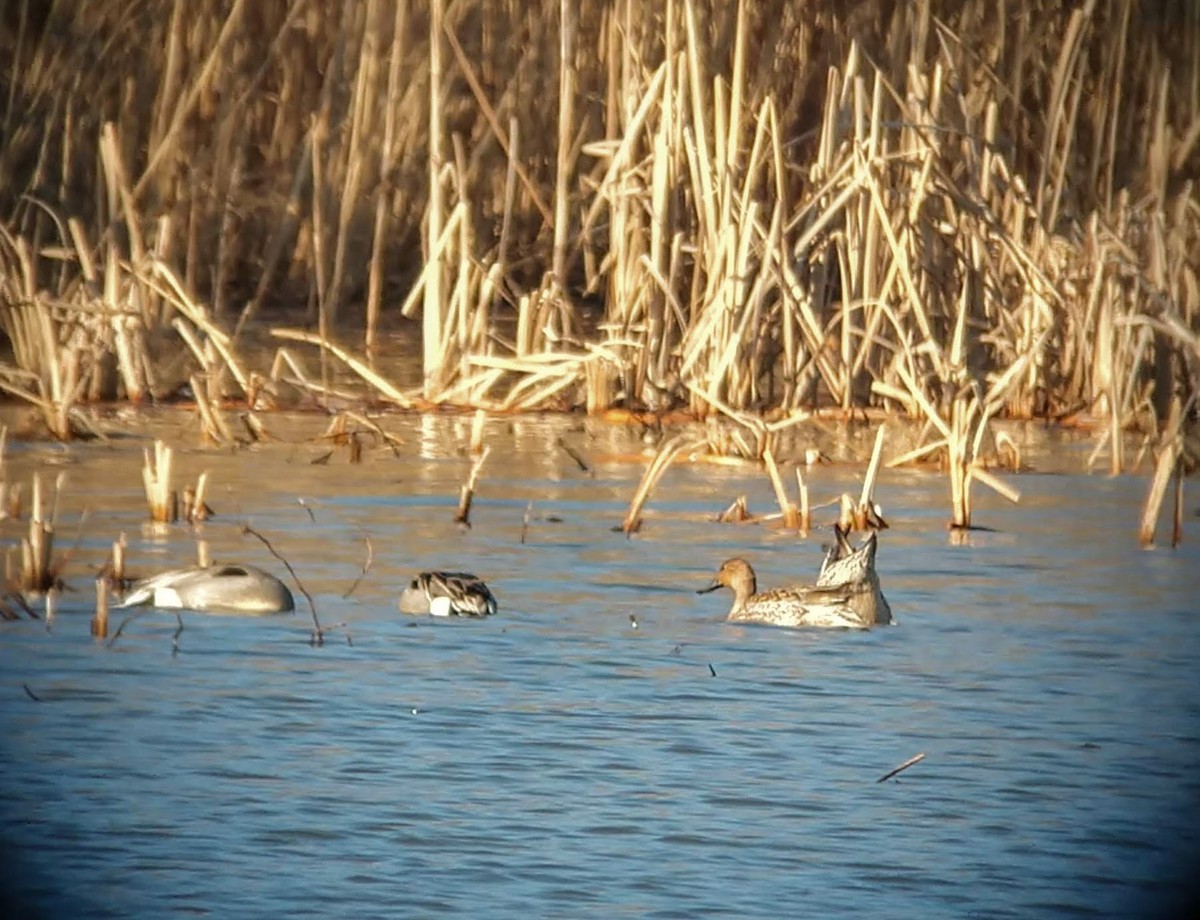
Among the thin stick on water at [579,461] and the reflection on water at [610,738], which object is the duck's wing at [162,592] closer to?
the reflection on water at [610,738]

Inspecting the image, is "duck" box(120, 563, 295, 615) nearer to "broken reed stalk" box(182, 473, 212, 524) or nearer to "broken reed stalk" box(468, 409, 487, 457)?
"broken reed stalk" box(182, 473, 212, 524)

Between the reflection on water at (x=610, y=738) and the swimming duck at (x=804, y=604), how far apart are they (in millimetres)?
75

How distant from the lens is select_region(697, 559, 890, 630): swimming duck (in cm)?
746


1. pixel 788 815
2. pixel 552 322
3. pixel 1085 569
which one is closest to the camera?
pixel 788 815

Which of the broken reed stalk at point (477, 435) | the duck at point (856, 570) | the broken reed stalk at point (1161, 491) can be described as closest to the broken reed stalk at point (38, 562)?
the duck at point (856, 570)

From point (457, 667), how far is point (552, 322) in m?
6.08

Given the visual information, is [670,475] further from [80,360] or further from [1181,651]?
[1181,651]

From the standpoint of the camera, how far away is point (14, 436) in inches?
448

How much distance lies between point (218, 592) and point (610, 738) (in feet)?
6.19

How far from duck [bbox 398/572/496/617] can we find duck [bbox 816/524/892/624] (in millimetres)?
987

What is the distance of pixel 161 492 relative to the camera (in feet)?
30.1

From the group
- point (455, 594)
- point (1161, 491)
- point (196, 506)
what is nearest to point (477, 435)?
point (196, 506)

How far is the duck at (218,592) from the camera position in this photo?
296 inches

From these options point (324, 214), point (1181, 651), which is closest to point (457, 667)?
point (1181, 651)
